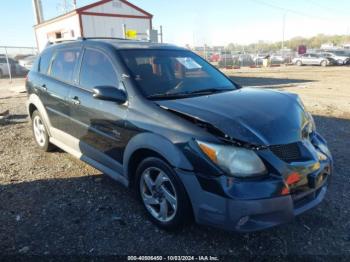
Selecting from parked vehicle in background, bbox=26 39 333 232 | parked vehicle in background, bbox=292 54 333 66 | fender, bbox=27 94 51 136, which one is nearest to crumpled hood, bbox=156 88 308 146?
parked vehicle in background, bbox=26 39 333 232

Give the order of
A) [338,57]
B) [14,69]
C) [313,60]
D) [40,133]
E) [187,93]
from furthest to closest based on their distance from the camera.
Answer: [313,60]
[338,57]
[14,69]
[40,133]
[187,93]

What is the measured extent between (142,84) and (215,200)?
150cm

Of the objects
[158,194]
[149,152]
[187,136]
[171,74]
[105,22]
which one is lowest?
[158,194]

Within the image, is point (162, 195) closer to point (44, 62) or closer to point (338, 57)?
point (44, 62)

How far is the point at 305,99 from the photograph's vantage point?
34.9 feet

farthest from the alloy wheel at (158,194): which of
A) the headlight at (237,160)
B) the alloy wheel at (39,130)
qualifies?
the alloy wheel at (39,130)

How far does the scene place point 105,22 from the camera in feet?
51.9

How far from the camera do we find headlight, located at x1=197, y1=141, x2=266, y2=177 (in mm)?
2420

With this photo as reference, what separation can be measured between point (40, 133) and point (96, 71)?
2388 mm

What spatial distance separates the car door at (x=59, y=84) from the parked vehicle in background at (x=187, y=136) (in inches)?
1.2

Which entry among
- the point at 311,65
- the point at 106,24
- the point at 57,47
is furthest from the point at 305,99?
the point at 311,65

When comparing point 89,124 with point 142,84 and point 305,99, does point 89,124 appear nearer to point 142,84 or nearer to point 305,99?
point 142,84

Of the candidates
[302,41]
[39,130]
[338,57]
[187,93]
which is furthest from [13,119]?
[302,41]

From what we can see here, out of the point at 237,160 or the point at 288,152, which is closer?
the point at 237,160
